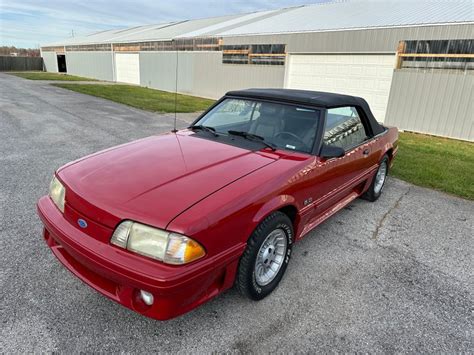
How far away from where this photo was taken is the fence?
43.9m

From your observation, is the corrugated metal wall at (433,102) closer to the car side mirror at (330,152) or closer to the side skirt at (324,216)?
the side skirt at (324,216)

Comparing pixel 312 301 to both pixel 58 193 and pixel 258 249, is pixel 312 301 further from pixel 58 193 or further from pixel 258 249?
pixel 58 193

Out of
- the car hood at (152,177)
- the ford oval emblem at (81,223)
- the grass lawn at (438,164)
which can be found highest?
the car hood at (152,177)

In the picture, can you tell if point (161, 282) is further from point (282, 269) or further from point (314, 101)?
point (314, 101)

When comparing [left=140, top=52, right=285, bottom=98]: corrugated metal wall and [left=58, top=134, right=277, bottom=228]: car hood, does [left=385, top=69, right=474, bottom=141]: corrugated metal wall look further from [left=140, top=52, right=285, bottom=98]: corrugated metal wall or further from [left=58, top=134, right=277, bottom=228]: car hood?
[left=58, top=134, right=277, bottom=228]: car hood

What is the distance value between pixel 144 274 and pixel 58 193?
1160mm

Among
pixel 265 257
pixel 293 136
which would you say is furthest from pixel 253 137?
pixel 265 257

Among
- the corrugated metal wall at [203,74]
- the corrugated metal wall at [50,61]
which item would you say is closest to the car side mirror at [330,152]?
the corrugated metal wall at [203,74]

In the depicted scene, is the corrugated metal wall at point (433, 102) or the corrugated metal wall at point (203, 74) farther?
the corrugated metal wall at point (203, 74)

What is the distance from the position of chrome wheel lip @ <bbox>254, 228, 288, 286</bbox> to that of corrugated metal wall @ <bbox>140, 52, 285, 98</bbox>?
504 inches

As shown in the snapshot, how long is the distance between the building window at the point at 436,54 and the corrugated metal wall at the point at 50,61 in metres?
45.2

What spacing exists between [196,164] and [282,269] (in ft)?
3.70

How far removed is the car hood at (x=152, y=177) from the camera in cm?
211

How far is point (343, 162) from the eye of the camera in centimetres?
346
